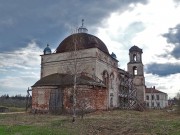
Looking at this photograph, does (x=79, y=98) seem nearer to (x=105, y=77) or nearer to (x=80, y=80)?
(x=80, y=80)

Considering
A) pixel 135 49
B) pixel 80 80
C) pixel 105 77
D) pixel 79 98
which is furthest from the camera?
pixel 135 49

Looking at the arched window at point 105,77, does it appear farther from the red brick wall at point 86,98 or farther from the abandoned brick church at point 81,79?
the red brick wall at point 86,98

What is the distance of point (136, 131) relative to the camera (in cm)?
1459

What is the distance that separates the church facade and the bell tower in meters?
6.60

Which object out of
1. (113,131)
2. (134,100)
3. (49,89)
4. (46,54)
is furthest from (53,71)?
(113,131)

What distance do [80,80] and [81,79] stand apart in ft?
1.75

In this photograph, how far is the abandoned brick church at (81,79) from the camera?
30016mm

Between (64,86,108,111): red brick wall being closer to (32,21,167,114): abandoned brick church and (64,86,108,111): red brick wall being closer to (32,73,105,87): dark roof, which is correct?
(32,21,167,114): abandoned brick church

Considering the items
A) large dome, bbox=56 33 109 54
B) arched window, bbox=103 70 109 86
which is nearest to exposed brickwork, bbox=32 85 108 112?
arched window, bbox=103 70 109 86

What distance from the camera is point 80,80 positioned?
1200 inches

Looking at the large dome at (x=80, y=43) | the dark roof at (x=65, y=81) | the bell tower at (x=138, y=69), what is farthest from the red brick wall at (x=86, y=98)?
the bell tower at (x=138, y=69)

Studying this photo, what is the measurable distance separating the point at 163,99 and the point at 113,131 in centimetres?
7838

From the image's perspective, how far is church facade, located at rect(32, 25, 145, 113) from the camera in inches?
1181

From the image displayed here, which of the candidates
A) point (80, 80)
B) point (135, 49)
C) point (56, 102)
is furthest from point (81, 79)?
point (135, 49)
